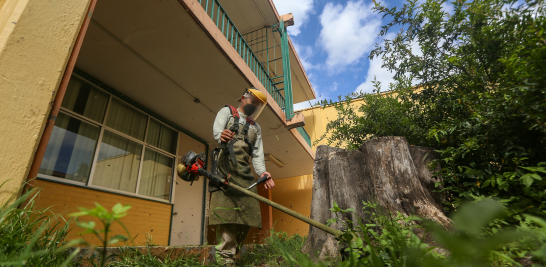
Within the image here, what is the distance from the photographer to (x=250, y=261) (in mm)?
2986

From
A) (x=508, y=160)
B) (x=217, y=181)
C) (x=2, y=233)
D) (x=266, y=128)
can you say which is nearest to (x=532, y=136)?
(x=508, y=160)

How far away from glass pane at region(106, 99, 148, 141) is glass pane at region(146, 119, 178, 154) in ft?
0.62

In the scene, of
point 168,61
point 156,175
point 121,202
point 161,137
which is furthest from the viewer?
point 161,137

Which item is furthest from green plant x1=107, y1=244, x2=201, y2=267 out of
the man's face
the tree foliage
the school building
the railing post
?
the railing post

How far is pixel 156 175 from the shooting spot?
5.35m

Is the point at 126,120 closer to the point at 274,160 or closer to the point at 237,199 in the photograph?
the point at 237,199

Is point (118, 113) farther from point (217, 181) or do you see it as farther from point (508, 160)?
point (508, 160)

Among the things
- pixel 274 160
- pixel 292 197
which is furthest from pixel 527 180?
pixel 292 197

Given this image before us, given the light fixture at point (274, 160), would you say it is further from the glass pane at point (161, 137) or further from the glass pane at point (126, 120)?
the glass pane at point (126, 120)

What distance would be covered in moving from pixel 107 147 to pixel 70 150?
59cm

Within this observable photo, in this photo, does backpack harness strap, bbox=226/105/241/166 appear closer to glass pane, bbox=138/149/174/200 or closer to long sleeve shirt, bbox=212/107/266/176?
long sleeve shirt, bbox=212/107/266/176

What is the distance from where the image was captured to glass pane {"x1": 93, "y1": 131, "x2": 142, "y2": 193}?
170 inches

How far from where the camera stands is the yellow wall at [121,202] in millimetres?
3539

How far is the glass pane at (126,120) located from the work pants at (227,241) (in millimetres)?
3418
